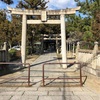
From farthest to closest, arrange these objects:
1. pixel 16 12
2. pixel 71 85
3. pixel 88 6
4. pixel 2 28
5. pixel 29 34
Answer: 1. pixel 29 34
2. pixel 2 28
3. pixel 88 6
4. pixel 16 12
5. pixel 71 85

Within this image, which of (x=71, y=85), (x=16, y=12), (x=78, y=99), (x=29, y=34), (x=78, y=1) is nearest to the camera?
(x=78, y=99)

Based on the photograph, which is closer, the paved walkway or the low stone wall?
the paved walkway

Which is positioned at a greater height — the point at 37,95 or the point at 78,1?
the point at 78,1

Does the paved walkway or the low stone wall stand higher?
the low stone wall

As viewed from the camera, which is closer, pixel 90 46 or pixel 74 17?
pixel 90 46

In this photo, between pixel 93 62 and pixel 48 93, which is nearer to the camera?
pixel 48 93

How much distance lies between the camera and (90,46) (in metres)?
15.9

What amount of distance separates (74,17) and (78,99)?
65.5 feet

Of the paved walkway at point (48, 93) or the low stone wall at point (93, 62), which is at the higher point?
the low stone wall at point (93, 62)

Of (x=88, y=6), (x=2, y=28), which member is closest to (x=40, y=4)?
(x=2, y=28)

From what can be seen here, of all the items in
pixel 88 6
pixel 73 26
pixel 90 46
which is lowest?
pixel 90 46

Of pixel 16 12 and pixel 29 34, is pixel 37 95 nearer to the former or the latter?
pixel 16 12

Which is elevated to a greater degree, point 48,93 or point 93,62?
point 93,62

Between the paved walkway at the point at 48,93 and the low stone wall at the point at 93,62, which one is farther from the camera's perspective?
the low stone wall at the point at 93,62
